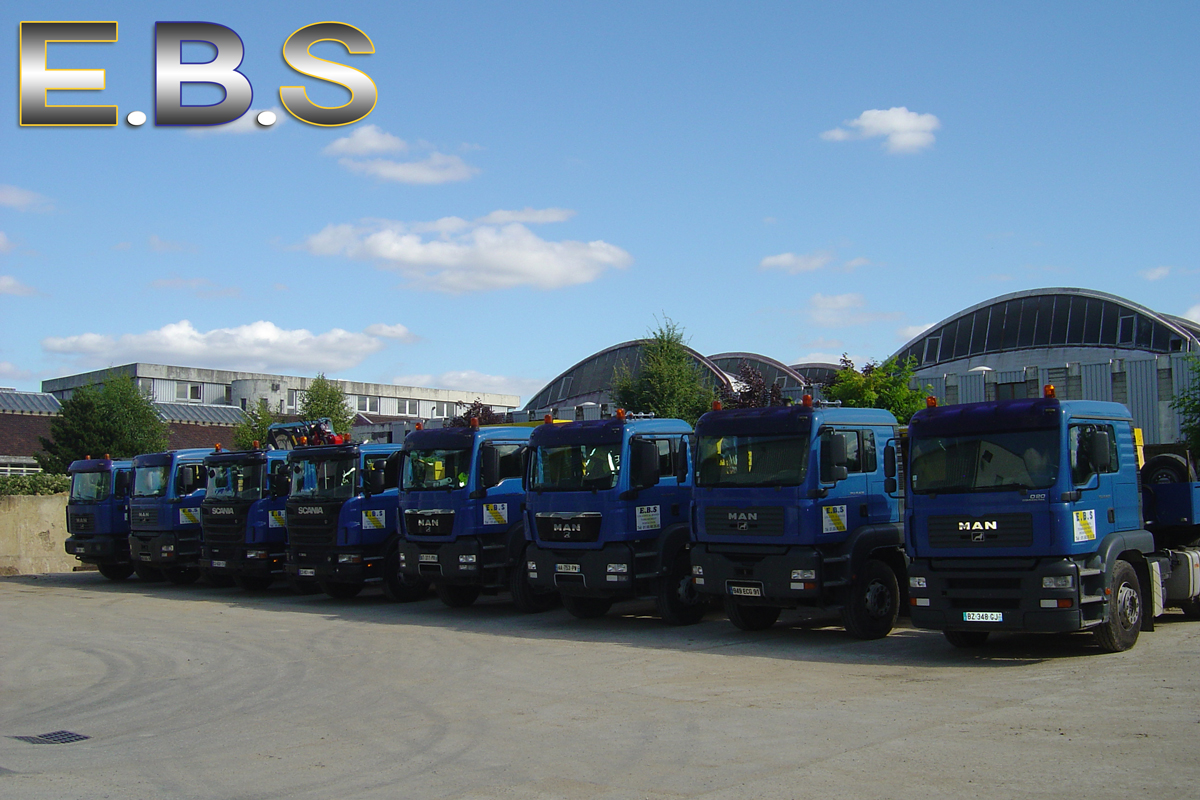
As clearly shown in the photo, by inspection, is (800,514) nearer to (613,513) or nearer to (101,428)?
Answer: (613,513)

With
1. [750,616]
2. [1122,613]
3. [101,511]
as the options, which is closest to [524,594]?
[750,616]

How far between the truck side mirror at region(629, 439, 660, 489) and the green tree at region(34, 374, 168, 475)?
107 feet

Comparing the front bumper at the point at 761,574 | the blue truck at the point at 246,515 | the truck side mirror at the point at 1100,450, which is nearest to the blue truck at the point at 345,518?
the blue truck at the point at 246,515

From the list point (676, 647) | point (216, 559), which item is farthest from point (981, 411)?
point (216, 559)

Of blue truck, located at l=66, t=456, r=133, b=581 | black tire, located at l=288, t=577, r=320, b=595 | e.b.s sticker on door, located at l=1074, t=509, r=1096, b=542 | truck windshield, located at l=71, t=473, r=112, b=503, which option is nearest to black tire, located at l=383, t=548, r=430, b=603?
black tire, located at l=288, t=577, r=320, b=595

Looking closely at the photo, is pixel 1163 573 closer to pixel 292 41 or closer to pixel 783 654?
pixel 783 654

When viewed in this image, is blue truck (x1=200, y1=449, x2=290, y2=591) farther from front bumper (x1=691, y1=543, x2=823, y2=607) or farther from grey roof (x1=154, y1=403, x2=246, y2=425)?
grey roof (x1=154, y1=403, x2=246, y2=425)

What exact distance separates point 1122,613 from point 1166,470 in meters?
3.37

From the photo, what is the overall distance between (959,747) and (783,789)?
5.72 ft

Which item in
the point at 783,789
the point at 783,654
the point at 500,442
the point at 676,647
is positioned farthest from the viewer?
the point at 500,442

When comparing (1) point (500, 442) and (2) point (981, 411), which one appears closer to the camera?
(2) point (981, 411)

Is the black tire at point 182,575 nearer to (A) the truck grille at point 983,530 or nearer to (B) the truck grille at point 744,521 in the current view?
(B) the truck grille at point 744,521

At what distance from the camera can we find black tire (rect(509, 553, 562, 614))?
57.2 feet

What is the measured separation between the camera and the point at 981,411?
477 inches
